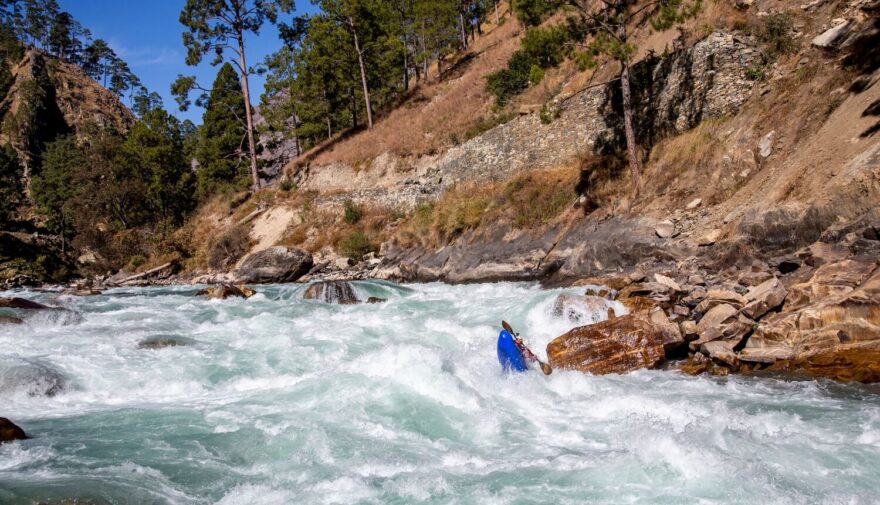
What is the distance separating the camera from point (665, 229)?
12805 mm

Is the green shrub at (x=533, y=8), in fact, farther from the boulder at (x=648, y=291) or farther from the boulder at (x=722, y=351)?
the boulder at (x=722, y=351)

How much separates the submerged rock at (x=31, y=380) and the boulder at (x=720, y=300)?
32.4 ft

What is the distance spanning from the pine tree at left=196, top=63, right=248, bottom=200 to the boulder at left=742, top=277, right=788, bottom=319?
35.0 meters

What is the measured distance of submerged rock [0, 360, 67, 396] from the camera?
729 centimetres

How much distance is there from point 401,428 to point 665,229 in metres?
9.25

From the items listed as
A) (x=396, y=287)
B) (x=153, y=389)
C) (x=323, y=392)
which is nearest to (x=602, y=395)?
(x=323, y=392)

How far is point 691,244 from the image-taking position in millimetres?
11836

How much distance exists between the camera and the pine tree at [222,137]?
37.5 m

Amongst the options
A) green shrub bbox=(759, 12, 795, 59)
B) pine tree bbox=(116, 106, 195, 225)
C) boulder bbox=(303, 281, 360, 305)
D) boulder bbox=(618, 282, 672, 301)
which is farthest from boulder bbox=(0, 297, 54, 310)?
pine tree bbox=(116, 106, 195, 225)

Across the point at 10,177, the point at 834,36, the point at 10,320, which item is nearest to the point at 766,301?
the point at 834,36

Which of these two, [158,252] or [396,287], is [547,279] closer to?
[396,287]

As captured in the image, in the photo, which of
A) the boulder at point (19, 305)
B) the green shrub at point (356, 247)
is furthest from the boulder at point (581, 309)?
the green shrub at point (356, 247)

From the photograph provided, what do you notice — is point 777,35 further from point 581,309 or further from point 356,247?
point 356,247

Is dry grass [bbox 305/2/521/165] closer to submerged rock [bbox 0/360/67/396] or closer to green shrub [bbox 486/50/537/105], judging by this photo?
green shrub [bbox 486/50/537/105]
